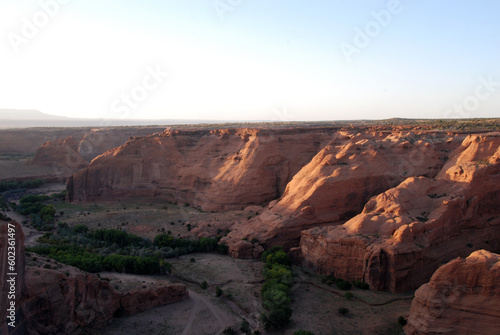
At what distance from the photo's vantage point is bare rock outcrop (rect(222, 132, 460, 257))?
29094 mm

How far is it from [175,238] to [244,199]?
9.72 metres

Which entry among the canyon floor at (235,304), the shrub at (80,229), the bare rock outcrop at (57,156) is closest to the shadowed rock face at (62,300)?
the canyon floor at (235,304)

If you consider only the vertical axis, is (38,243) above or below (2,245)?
below

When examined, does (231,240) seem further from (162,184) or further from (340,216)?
(162,184)

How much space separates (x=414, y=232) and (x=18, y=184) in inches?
2146

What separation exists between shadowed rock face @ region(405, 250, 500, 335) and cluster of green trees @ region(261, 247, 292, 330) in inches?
248

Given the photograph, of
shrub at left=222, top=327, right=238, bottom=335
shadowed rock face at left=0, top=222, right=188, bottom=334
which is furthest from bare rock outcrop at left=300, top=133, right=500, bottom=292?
shadowed rock face at left=0, top=222, right=188, bottom=334

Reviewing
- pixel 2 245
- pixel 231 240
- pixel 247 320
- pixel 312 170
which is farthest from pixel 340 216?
pixel 2 245

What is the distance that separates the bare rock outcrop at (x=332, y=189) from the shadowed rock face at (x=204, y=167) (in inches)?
318

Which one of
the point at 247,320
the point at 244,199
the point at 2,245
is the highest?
the point at 2,245

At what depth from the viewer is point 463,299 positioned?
52.9 feet

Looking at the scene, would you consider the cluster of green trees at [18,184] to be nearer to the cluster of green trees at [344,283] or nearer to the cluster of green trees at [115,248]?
the cluster of green trees at [115,248]

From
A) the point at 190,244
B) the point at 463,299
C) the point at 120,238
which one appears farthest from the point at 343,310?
the point at 120,238

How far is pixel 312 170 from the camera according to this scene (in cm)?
3209
